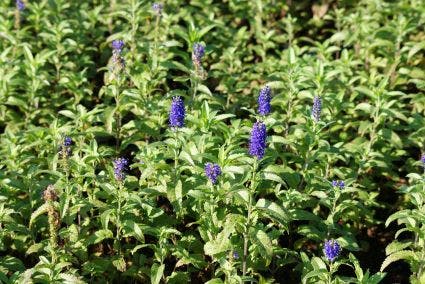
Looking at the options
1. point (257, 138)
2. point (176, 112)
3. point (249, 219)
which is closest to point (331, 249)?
point (249, 219)

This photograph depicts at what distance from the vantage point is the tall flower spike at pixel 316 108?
5.16 m

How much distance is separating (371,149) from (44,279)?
11.4 ft

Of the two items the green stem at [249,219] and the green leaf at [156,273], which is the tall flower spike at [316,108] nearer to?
the green stem at [249,219]

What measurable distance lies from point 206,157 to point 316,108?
3.72 feet

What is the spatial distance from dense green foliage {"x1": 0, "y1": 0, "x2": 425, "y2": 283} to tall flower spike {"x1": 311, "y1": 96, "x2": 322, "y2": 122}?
0.04 m

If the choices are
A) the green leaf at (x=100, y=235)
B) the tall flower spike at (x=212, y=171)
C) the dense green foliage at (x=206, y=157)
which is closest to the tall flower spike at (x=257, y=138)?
the dense green foliage at (x=206, y=157)

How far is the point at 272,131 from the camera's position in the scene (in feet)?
21.2

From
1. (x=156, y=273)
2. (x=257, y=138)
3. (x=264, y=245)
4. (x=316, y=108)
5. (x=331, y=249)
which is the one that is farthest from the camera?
(x=316, y=108)

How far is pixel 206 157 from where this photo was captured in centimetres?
473

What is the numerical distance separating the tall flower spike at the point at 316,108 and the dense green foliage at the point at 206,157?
4 cm

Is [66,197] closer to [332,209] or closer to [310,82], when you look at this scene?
[332,209]

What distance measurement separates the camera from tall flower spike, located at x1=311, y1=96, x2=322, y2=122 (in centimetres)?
516

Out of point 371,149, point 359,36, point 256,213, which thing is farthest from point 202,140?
point 359,36

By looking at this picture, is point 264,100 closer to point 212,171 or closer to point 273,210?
point 212,171
